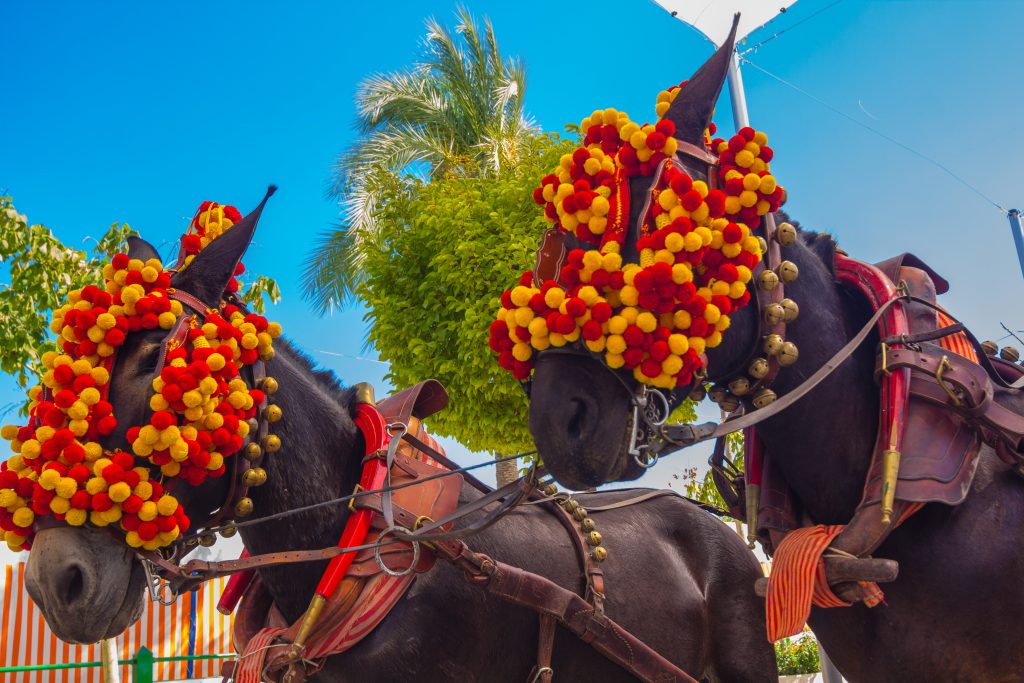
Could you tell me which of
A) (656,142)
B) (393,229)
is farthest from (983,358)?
(393,229)

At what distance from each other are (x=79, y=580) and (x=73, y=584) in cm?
2

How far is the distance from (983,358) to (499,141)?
11681 mm

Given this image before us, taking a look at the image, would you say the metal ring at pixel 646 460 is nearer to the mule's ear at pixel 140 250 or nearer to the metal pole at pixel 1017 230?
the mule's ear at pixel 140 250

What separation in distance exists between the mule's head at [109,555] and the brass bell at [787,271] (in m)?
1.99

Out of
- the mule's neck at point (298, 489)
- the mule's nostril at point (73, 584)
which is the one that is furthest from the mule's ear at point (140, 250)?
the mule's nostril at point (73, 584)

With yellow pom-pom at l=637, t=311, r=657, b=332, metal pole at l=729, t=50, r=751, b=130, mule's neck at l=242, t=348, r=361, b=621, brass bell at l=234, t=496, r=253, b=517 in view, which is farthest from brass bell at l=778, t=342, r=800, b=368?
metal pole at l=729, t=50, r=751, b=130

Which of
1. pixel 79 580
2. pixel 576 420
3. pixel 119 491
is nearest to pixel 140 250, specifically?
pixel 119 491

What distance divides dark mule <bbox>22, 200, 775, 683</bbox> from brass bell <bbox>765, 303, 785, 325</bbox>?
5.01 feet

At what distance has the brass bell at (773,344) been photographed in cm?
228

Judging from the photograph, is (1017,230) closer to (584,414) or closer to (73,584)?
(584,414)

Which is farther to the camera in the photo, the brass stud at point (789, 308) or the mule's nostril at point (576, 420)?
the brass stud at point (789, 308)

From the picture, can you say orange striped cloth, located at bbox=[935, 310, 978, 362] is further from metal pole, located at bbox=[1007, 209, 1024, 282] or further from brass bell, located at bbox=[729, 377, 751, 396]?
metal pole, located at bbox=[1007, 209, 1024, 282]

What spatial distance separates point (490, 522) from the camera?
9.14 feet

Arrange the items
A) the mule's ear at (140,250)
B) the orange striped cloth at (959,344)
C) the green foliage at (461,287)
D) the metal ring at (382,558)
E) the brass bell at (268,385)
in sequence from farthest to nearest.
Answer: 1. the green foliage at (461,287)
2. the mule's ear at (140,250)
3. the brass bell at (268,385)
4. the metal ring at (382,558)
5. the orange striped cloth at (959,344)
